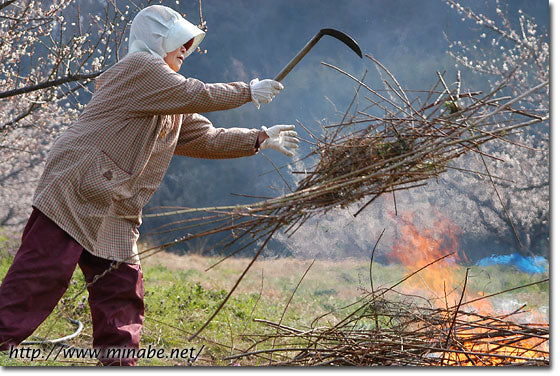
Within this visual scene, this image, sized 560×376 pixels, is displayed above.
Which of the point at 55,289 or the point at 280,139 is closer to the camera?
the point at 55,289

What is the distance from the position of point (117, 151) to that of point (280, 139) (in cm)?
66

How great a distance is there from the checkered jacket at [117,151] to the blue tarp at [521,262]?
3072 mm

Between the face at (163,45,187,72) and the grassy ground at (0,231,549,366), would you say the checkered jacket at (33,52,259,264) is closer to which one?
the face at (163,45,187,72)

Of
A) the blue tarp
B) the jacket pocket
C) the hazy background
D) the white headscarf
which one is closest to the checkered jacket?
the jacket pocket

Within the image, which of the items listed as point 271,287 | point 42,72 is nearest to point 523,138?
point 271,287

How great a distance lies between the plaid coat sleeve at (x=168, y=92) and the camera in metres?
1.95

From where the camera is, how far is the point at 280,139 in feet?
7.52

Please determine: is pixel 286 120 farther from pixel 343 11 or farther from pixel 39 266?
pixel 39 266

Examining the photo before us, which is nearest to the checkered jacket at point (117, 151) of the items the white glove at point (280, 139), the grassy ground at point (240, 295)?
the white glove at point (280, 139)

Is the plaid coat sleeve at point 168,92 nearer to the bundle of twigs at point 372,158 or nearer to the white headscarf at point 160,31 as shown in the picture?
the white headscarf at point 160,31

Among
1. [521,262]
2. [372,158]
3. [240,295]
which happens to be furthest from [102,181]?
[521,262]

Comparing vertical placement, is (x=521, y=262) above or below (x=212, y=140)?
below

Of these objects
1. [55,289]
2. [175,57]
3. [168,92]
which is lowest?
[55,289]

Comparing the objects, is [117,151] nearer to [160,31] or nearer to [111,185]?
[111,185]
